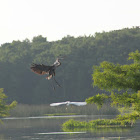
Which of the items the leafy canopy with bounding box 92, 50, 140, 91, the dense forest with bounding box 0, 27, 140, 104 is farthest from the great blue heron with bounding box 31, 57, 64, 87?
the dense forest with bounding box 0, 27, 140, 104

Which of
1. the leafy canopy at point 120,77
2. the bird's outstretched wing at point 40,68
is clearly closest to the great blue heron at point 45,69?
the bird's outstretched wing at point 40,68

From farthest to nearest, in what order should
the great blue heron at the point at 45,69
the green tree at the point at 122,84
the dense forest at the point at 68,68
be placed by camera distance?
the dense forest at the point at 68,68 < the green tree at the point at 122,84 < the great blue heron at the point at 45,69

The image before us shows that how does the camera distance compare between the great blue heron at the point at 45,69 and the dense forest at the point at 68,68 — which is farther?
the dense forest at the point at 68,68

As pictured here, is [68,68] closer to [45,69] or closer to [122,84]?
[122,84]

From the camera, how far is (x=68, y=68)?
114875mm

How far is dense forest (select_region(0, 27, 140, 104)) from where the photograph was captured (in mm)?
113000

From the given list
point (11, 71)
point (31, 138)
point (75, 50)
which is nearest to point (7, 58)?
point (11, 71)

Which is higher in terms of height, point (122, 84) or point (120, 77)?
point (120, 77)

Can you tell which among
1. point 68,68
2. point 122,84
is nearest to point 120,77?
point 122,84

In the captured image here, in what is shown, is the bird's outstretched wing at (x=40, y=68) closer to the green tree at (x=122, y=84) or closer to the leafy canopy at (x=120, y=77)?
the green tree at (x=122, y=84)

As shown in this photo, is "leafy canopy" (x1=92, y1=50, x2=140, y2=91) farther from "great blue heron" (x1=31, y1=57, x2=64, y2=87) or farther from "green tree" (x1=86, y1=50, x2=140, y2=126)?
"great blue heron" (x1=31, y1=57, x2=64, y2=87)

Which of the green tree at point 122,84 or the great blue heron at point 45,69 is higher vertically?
the great blue heron at point 45,69

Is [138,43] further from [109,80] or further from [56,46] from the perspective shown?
[109,80]

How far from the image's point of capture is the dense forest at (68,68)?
113 metres
